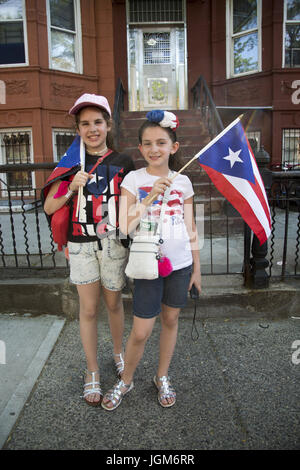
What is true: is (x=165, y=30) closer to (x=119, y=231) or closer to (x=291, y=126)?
(x=291, y=126)

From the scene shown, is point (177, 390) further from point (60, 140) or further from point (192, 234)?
point (60, 140)

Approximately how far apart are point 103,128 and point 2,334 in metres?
2.03

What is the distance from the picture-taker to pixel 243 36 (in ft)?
30.5

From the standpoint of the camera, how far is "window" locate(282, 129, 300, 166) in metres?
9.38

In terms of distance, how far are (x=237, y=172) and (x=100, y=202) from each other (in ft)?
2.91

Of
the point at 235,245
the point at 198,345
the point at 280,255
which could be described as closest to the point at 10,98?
the point at 235,245

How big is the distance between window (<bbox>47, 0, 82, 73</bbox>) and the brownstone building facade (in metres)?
0.02

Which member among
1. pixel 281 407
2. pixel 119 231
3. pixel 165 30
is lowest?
pixel 281 407

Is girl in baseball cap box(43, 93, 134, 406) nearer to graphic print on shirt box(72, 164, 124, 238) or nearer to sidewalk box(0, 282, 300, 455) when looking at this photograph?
graphic print on shirt box(72, 164, 124, 238)

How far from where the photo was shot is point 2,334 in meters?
2.88

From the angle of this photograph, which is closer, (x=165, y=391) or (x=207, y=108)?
(x=165, y=391)

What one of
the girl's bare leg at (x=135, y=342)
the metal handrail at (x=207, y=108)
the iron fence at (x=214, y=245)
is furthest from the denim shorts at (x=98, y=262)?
the metal handrail at (x=207, y=108)

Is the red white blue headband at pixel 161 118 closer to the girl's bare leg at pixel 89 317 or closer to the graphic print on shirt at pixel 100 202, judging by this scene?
the graphic print on shirt at pixel 100 202

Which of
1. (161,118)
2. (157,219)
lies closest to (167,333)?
(157,219)
